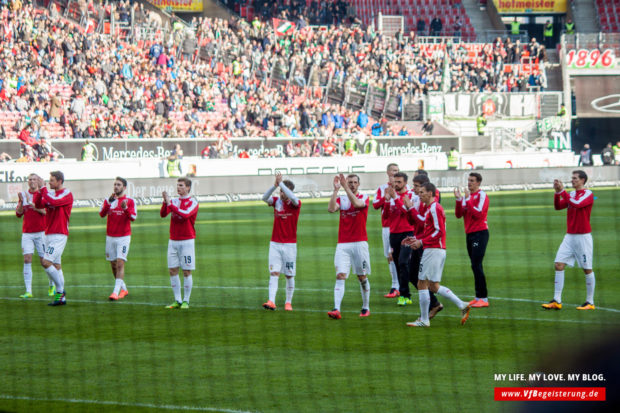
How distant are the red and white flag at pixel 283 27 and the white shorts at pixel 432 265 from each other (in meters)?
42.5

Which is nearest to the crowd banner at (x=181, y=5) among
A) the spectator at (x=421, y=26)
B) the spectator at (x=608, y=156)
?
the spectator at (x=421, y=26)

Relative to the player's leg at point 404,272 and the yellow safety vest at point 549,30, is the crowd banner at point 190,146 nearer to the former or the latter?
the yellow safety vest at point 549,30

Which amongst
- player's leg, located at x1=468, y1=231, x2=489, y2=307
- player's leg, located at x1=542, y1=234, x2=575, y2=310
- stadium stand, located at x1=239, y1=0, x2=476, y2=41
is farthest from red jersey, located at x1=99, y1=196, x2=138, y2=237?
stadium stand, located at x1=239, y1=0, x2=476, y2=41

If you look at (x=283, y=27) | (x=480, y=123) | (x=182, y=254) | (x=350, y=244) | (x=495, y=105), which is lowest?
(x=182, y=254)

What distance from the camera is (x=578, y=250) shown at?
43.7ft

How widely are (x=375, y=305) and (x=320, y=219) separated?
1637 cm

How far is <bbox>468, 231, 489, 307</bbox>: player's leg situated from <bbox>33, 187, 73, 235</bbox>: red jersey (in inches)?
247

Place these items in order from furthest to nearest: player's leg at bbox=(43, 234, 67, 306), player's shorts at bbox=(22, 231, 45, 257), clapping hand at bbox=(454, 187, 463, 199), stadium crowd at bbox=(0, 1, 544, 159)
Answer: stadium crowd at bbox=(0, 1, 544, 159)
player's shorts at bbox=(22, 231, 45, 257)
player's leg at bbox=(43, 234, 67, 306)
clapping hand at bbox=(454, 187, 463, 199)

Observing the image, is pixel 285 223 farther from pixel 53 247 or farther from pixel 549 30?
pixel 549 30

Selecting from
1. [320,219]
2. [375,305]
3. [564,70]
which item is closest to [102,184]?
[320,219]

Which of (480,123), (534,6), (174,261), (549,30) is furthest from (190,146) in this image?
(534,6)

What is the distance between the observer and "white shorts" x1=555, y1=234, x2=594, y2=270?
43.6 feet

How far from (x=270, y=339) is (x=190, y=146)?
101 ft

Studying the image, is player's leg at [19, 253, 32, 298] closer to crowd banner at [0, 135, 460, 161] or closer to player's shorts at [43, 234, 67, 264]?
player's shorts at [43, 234, 67, 264]
